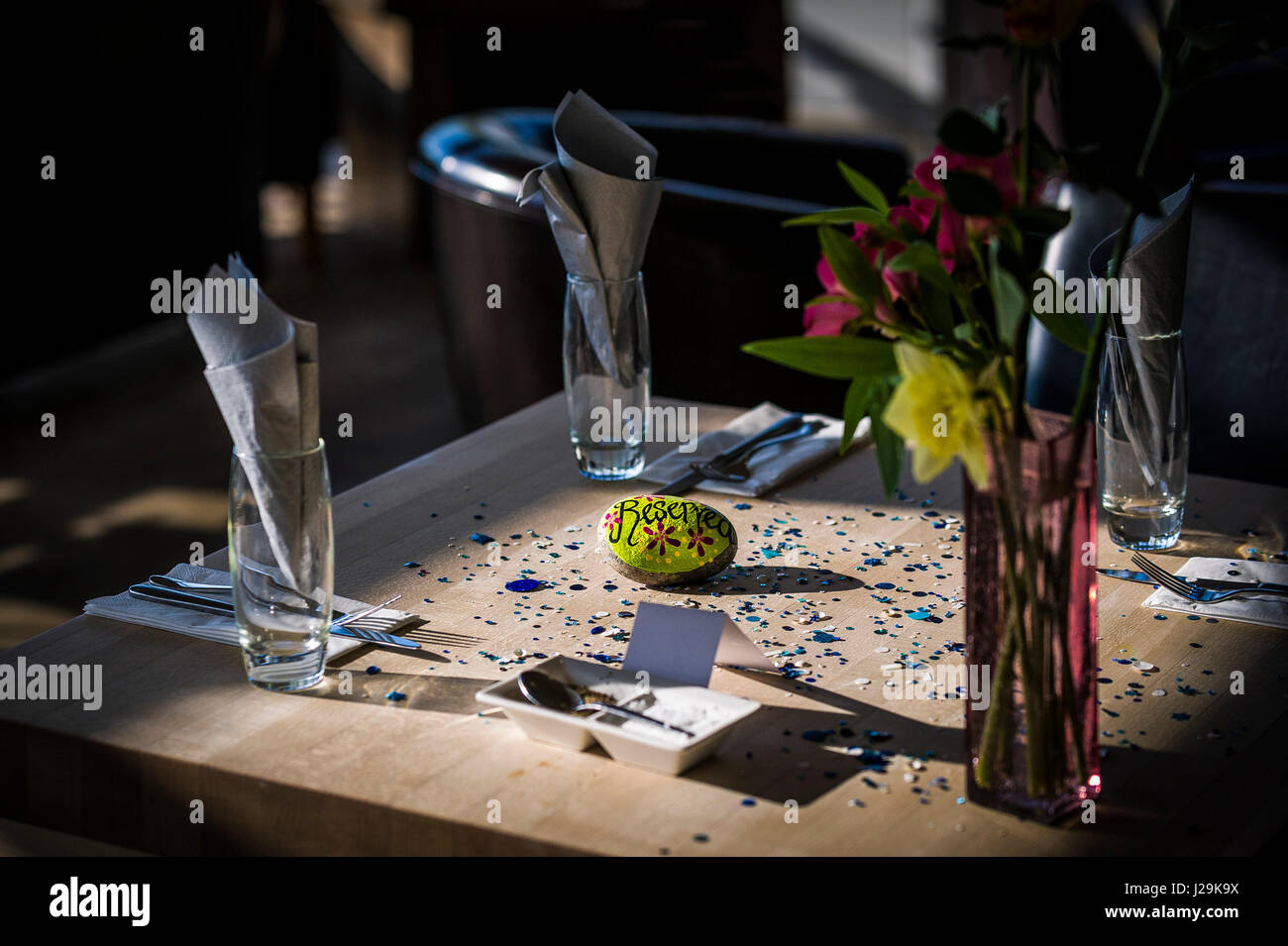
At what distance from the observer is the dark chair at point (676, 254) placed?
2586 millimetres

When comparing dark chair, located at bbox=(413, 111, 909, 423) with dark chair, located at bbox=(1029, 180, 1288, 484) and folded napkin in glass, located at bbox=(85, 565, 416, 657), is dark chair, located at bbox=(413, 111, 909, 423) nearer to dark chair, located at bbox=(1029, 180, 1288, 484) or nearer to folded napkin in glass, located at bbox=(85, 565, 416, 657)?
dark chair, located at bbox=(1029, 180, 1288, 484)

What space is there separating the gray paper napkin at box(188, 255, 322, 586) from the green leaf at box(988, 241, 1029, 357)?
447mm

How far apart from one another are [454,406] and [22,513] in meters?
1.14

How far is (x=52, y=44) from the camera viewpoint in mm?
3393

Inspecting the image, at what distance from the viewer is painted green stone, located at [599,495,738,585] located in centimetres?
127

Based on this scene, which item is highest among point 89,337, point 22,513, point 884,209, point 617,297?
point 884,209

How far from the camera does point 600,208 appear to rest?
1473 millimetres

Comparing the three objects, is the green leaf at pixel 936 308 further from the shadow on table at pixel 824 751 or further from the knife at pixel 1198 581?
the knife at pixel 1198 581

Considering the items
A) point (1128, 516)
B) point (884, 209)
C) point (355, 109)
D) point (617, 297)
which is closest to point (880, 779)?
point (884, 209)

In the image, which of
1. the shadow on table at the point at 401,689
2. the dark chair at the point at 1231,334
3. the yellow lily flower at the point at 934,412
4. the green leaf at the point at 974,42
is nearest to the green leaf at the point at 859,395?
the yellow lily flower at the point at 934,412

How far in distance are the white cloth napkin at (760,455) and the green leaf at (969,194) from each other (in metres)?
0.68

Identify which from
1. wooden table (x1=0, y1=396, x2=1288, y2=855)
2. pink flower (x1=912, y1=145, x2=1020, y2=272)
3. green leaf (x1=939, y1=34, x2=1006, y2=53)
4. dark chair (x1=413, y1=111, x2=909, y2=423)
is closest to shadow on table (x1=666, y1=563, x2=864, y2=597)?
wooden table (x1=0, y1=396, x2=1288, y2=855)

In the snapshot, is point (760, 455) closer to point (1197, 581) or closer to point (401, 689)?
point (1197, 581)
